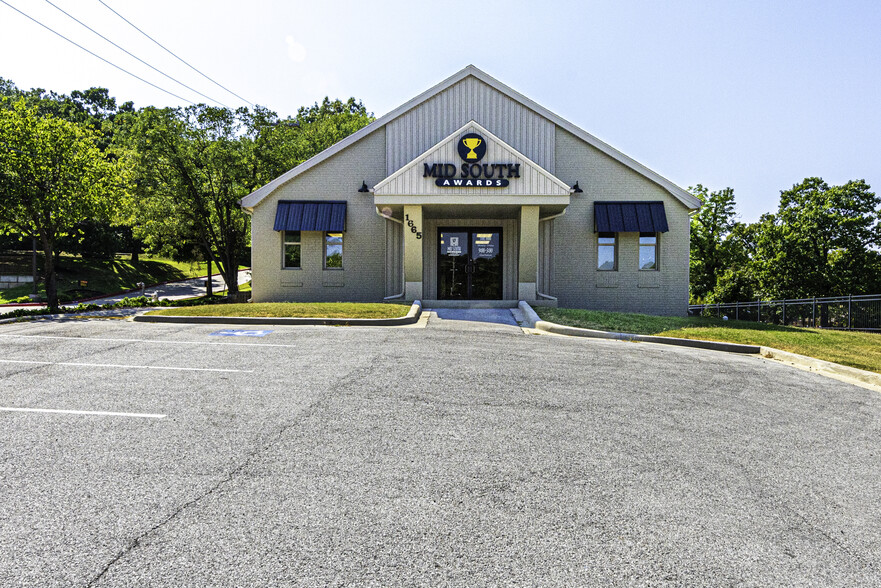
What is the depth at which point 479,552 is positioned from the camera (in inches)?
108

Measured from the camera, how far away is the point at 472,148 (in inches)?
627

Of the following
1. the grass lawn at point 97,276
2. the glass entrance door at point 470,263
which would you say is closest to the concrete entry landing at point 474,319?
the glass entrance door at point 470,263

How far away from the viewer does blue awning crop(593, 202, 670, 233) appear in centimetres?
1769

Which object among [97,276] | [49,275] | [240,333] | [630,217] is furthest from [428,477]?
[97,276]

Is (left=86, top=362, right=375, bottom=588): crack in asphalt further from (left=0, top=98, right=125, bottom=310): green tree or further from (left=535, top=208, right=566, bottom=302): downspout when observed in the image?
(left=0, top=98, right=125, bottom=310): green tree

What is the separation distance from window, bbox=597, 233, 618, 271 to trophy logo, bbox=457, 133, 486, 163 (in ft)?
19.1

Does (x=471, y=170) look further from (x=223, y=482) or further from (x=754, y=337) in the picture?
(x=223, y=482)

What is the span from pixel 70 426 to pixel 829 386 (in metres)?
9.50

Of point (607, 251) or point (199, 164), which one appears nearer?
point (607, 251)

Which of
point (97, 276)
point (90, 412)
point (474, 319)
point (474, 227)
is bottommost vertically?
point (90, 412)

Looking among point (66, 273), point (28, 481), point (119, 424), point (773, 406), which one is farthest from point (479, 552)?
point (66, 273)

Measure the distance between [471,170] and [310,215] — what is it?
6.39 metres

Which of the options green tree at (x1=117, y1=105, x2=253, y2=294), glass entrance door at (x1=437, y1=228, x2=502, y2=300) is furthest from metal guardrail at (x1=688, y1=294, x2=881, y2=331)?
green tree at (x1=117, y1=105, x2=253, y2=294)

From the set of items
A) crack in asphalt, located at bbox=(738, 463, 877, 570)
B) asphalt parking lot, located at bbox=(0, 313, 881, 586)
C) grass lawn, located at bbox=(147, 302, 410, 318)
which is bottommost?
crack in asphalt, located at bbox=(738, 463, 877, 570)
